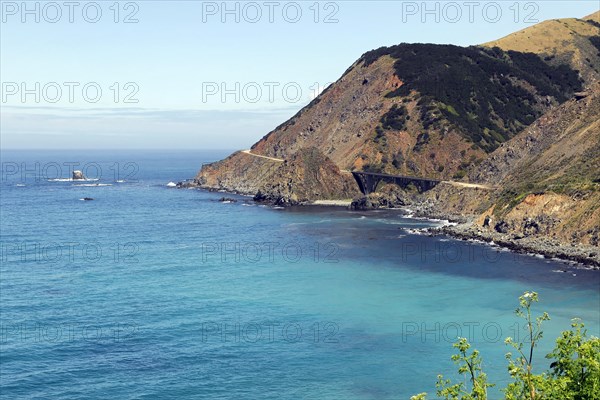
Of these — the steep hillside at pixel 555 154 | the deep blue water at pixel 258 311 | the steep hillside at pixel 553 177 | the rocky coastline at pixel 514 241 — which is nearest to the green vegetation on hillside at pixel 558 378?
the deep blue water at pixel 258 311

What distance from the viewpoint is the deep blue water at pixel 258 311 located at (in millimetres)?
71750

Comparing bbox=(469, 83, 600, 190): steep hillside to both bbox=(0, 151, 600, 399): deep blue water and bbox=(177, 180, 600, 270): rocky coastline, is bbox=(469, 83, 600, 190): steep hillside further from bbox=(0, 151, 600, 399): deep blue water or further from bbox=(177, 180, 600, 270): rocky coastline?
bbox=(0, 151, 600, 399): deep blue water

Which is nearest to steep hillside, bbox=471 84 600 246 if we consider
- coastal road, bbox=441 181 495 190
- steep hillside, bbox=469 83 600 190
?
steep hillside, bbox=469 83 600 190

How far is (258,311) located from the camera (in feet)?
313

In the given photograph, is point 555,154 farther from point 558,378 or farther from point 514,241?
point 558,378

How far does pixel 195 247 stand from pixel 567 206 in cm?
7649

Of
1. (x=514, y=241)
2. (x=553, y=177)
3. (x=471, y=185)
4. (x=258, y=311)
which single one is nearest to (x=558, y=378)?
(x=258, y=311)

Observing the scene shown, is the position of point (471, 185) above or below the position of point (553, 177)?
below

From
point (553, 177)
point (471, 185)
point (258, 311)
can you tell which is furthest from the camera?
point (471, 185)

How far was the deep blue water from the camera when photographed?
235 ft

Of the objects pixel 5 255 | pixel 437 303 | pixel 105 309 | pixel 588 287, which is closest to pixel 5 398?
pixel 105 309

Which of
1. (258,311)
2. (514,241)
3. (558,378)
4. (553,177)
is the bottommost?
(258,311)

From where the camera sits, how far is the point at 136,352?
257 feet

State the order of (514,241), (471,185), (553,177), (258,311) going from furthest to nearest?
(471,185)
(553,177)
(514,241)
(258,311)
